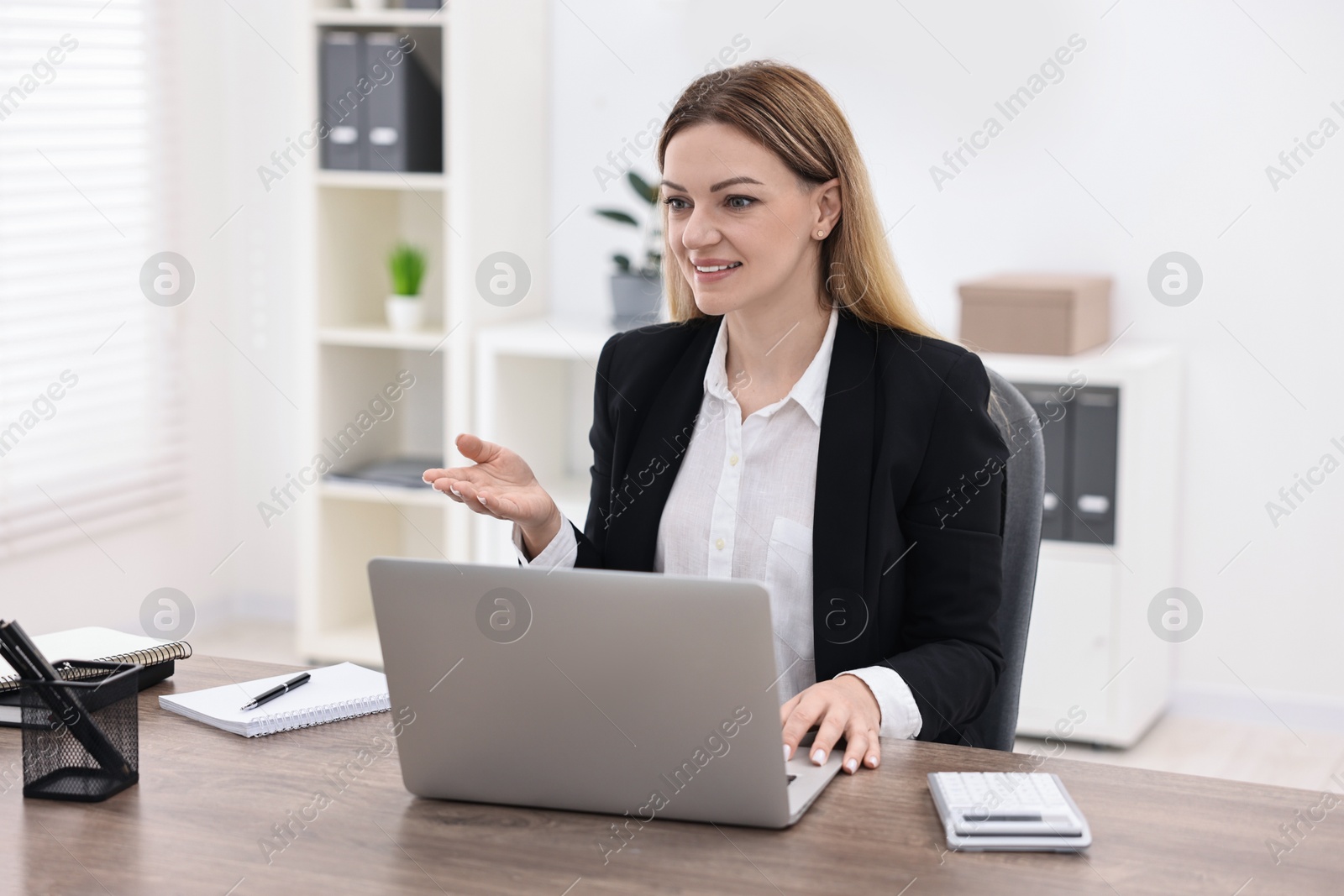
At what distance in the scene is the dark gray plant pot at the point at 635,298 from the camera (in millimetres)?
3488

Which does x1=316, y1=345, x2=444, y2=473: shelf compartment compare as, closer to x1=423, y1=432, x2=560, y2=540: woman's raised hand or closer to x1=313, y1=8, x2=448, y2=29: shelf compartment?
x1=313, y1=8, x2=448, y2=29: shelf compartment

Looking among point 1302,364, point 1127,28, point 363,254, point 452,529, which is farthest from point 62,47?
point 1302,364

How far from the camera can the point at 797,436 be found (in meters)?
1.74

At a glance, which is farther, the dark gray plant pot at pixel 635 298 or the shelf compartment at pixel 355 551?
the shelf compartment at pixel 355 551

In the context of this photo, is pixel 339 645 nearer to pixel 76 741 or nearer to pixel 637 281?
pixel 637 281

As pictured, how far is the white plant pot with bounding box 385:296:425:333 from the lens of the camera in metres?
3.65

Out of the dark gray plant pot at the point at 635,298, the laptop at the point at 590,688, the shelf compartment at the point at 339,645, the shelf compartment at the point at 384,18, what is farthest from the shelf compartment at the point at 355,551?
the laptop at the point at 590,688

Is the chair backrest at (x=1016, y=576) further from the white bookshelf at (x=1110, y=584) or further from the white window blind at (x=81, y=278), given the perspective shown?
the white window blind at (x=81, y=278)

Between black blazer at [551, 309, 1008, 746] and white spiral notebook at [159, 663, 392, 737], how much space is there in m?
0.36

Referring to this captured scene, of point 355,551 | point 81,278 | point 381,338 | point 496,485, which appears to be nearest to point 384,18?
point 381,338

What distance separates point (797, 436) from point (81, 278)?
2.50 meters

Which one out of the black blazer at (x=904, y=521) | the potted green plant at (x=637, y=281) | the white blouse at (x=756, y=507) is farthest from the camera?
the potted green plant at (x=637, y=281)

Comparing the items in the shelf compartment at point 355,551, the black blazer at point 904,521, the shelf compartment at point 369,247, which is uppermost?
the shelf compartment at point 369,247

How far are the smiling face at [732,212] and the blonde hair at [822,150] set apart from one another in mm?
19
